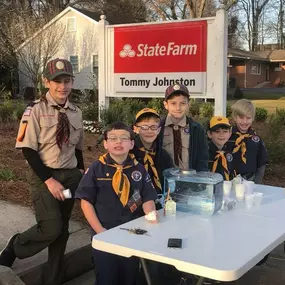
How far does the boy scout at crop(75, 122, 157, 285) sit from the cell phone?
0.60m

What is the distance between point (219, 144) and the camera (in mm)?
4223

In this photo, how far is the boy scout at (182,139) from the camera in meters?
3.78

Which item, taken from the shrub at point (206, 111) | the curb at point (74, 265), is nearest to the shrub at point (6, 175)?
the curb at point (74, 265)

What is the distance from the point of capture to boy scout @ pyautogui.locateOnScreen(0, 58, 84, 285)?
336 centimetres

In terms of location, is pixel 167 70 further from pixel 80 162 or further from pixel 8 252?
pixel 8 252

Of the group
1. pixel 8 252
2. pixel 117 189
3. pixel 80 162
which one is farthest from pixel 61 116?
pixel 8 252

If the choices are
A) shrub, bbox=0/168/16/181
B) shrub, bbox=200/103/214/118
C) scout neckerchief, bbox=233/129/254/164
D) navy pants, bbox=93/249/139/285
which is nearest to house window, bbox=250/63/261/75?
shrub, bbox=200/103/214/118

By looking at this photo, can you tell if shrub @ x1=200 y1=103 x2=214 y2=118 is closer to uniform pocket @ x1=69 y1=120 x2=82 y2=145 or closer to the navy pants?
uniform pocket @ x1=69 y1=120 x2=82 y2=145

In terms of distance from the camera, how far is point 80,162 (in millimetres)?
3830

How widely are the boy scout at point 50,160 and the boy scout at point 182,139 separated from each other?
789 millimetres

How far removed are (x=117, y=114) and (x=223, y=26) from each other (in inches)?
113

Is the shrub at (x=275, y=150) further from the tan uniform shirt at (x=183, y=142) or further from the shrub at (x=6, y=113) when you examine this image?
the shrub at (x=6, y=113)

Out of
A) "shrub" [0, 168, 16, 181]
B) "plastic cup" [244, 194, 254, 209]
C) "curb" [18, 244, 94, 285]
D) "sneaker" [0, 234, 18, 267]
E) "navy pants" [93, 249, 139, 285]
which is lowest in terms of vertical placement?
"curb" [18, 244, 94, 285]

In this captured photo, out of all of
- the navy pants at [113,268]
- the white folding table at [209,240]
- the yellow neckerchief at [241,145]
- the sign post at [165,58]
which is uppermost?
the sign post at [165,58]
